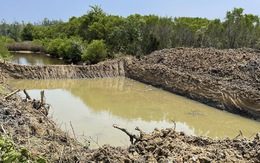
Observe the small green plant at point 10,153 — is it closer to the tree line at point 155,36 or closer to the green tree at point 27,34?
the tree line at point 155,36

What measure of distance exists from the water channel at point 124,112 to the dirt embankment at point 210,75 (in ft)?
1.61

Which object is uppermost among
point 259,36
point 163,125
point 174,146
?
point 259,36

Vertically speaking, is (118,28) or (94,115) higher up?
(118,28)

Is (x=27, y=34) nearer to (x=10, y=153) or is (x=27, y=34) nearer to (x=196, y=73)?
(x=196, y=73)

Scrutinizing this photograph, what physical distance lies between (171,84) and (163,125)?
213 inches

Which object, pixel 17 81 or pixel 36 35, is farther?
pixel 36 35

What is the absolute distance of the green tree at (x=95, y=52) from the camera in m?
23.3

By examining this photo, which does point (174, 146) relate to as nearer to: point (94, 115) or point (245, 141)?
point (245, 141)

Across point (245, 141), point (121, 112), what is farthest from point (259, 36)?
point (245, 141)

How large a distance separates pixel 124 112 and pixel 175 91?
4139 mm

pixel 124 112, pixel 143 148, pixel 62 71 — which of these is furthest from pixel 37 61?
pixel 143 148

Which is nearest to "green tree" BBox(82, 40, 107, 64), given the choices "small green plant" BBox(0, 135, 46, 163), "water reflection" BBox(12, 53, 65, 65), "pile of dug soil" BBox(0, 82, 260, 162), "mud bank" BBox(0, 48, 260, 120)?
"mud bank" BBox(0, 48, 260, 120)

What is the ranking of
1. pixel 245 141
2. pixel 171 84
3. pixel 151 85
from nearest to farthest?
pixel 245 141 → pixel 171 84 → pixel 151 85

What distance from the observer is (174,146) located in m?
5.48
